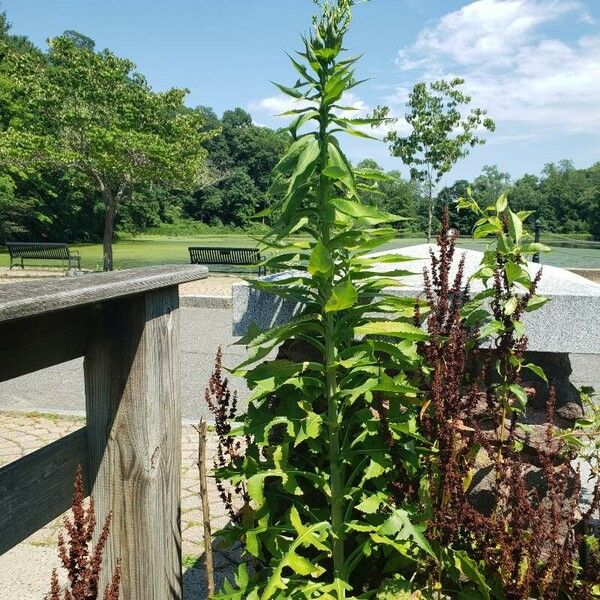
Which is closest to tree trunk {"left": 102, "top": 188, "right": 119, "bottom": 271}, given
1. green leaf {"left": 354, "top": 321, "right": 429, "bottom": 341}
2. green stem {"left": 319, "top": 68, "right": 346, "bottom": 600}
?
green stem {"left": 319, "top": 68, "right": 346, "bottom": 600}

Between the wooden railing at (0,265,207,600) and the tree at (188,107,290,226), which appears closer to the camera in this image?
the wooden railing at (0,265,207,600)

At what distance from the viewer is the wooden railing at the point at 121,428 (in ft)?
5.39

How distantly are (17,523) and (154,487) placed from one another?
550 mm

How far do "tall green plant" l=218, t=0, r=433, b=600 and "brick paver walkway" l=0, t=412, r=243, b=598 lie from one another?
1.59 meters

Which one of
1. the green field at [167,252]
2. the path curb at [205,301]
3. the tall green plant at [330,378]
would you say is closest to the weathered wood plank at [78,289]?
the tall green plant at [330,378]

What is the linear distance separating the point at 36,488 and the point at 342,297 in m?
0.98

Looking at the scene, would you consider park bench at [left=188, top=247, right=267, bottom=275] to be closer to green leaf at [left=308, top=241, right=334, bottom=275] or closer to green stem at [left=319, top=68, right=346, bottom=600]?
green stem at [left=319, top=68, right=346, bottom=600]

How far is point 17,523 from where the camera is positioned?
160 cm

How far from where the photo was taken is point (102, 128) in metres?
23.4

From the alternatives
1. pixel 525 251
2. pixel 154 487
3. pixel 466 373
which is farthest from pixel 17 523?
pixel 525 251

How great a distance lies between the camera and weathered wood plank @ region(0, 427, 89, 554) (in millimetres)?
1562

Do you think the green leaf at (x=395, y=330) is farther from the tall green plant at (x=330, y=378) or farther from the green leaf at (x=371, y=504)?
the green leaf at (x=371, y=504)

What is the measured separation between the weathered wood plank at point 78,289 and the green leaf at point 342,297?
0.54 metres

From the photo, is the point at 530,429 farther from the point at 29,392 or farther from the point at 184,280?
the point at 29,392
